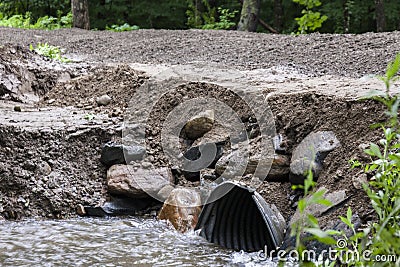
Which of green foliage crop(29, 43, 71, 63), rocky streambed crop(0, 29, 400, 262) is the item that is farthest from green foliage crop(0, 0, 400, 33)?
rocky streambed crop(0, 29, 400, 262)

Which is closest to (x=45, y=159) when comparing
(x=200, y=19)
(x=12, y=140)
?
(x=12, y=140)

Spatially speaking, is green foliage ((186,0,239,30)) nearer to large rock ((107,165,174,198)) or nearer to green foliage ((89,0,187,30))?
green foliage ((89,0,187,30))

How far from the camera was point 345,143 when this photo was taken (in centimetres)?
404

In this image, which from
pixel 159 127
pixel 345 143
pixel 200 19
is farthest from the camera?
pixel 200 19

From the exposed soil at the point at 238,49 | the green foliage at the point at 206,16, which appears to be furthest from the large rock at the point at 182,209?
the green foliage at the point at 206,16

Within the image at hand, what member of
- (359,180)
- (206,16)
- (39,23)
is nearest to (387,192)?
(359,180)

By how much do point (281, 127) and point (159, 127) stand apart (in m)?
1.27

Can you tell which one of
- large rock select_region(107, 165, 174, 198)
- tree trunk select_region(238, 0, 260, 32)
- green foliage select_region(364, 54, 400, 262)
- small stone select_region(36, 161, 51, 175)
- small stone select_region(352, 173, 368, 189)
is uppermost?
tree trunk select_region(238, 0, 260, 32)

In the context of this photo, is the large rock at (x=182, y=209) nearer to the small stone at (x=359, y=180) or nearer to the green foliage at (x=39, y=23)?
the small stone at (x=359, y=180)

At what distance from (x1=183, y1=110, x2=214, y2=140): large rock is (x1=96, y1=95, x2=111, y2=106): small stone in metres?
1.20

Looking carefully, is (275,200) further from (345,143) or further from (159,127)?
(159,127)

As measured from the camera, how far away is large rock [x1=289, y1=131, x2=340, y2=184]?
13.4ft

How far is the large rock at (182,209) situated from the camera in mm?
4352

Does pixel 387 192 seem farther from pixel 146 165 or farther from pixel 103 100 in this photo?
pixel 103 100
